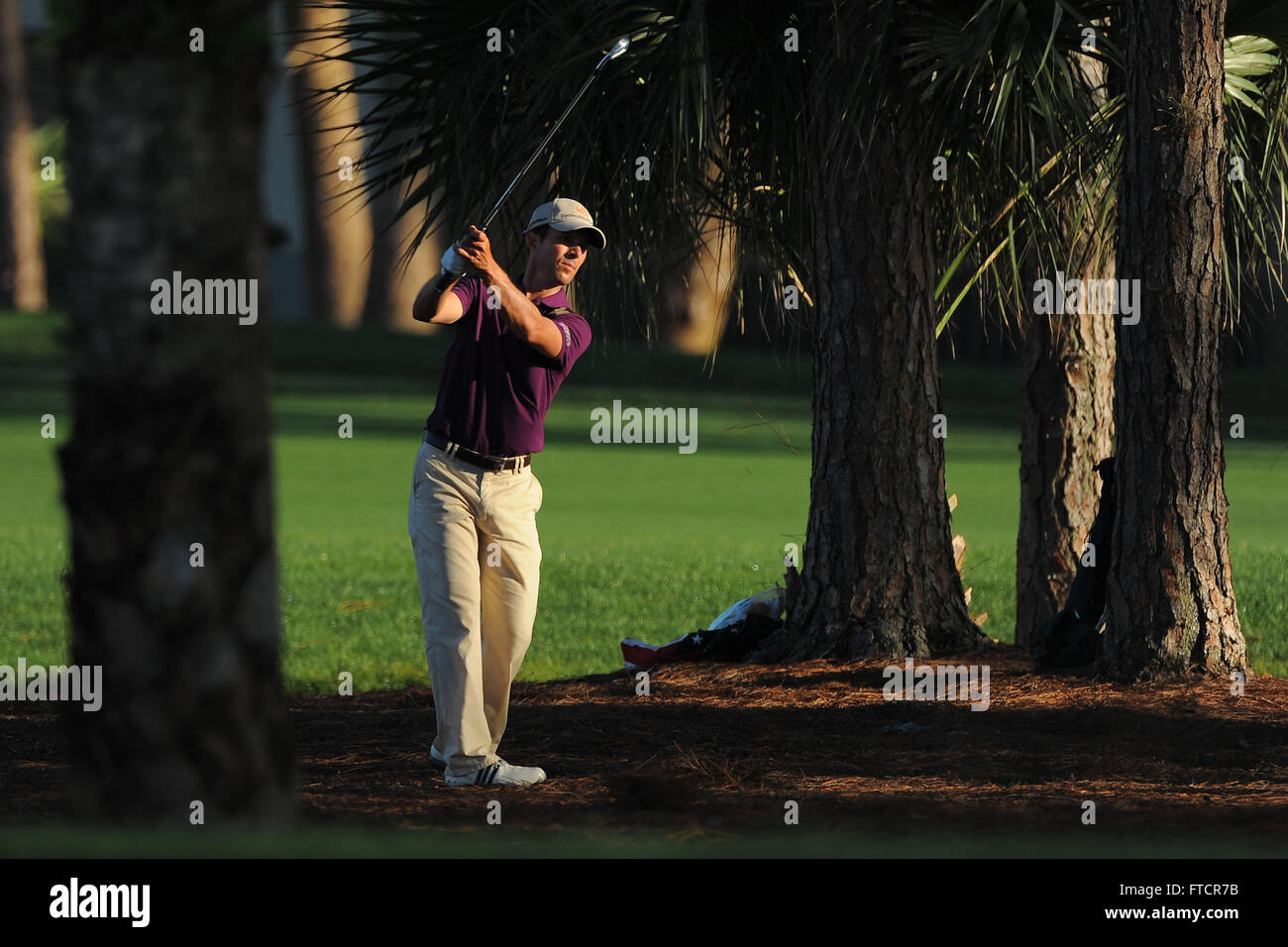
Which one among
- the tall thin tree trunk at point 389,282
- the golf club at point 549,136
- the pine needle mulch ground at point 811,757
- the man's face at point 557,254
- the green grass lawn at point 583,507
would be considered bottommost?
the pine needle mulch ground at point 811,757

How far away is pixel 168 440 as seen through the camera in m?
3.23

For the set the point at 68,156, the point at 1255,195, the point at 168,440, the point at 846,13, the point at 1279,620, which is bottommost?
the point at 1279,620

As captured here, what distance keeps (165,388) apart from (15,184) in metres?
34.0

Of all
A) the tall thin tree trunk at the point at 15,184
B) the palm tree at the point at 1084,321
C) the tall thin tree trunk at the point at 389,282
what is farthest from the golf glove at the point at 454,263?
A: the tall thin tree trunk at the point at 15,184

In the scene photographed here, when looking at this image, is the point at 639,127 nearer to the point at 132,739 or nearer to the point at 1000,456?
the point at 132,739

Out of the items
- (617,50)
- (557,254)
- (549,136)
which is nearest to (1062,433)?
(617,50)

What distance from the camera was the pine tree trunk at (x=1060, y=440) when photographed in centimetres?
883

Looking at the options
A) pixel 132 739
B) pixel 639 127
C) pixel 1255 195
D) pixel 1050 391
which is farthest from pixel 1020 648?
pixel 132 739

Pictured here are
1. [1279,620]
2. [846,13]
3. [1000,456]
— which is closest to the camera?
[846,13]

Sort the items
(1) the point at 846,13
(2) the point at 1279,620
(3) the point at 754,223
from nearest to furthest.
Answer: (1) the point at 846,13 < (3) the point at 754,223 < (2) the point at 1279,620

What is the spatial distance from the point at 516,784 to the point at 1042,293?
153 inches

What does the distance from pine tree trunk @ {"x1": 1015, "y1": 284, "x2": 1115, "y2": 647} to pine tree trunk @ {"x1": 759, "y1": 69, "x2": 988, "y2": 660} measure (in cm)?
100

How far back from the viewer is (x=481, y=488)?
238 inches

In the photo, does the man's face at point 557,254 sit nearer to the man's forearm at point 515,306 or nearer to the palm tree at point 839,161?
the man's forearm at point 515,306
